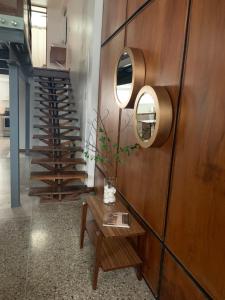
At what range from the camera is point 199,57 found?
132 centimetres

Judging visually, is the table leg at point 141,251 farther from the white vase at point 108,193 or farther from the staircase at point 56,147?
the staircase at point 56,147

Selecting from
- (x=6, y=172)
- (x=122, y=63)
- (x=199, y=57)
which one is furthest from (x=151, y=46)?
(x=6, y=172)

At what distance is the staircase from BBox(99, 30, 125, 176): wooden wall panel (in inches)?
46.6

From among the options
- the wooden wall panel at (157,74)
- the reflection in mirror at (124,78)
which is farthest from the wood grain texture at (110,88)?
the wooden wall panel at (157,74)

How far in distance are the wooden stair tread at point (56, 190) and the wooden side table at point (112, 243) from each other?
1.33 metres

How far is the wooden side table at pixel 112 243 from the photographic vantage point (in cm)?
177

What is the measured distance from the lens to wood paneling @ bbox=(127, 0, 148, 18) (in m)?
2.13

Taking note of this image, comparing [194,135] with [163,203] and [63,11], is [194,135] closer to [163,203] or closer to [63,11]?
[163,203]

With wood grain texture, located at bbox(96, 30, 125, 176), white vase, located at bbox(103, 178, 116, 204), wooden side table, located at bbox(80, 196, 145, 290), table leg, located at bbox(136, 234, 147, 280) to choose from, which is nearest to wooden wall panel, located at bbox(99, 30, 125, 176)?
wood grain texture, located at bbox(96, 30, 125, 176)

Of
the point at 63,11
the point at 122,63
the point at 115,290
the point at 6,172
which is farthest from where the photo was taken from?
the point at 63,11

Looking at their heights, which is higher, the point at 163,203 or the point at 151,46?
the point at 151,46

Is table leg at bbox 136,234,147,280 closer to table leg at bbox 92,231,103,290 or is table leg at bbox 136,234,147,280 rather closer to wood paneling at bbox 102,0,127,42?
table leg at bbox 92,231,103,290

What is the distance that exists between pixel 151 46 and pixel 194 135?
0.94 metres

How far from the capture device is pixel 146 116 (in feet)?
5.95
